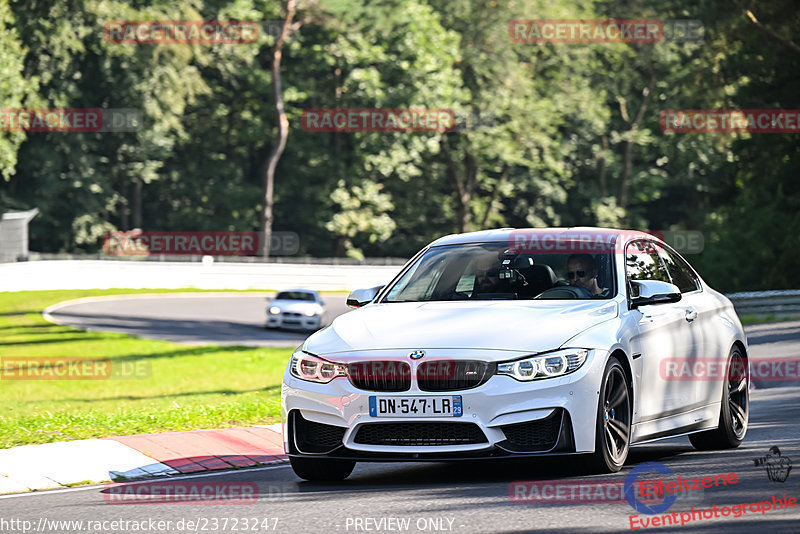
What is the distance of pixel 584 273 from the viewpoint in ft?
30.4

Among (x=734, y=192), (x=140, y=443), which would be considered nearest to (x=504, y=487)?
(x=140, y=443)

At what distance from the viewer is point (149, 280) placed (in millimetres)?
55156

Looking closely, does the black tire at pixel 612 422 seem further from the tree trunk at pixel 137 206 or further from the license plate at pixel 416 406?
the tree trunk at pixel 137 206

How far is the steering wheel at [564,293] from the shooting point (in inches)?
353

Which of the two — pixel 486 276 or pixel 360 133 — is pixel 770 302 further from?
pixel 360 133

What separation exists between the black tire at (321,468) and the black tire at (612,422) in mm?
1653

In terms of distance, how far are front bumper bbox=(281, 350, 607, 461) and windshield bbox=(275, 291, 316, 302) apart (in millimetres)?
33079

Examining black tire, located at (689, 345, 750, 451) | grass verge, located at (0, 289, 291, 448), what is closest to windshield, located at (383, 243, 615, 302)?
black tire, located at (689, 345, 750, 451)

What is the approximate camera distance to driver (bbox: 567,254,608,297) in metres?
9.11

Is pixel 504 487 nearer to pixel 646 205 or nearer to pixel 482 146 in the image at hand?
pixel 482 146

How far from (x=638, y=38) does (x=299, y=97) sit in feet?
58.5

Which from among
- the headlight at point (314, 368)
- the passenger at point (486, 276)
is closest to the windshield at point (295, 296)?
the passenger at point (486, 276)

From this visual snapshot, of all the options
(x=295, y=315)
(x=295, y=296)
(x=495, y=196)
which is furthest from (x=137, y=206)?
(x=295, y=315)

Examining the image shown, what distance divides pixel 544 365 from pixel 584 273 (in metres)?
1.53
